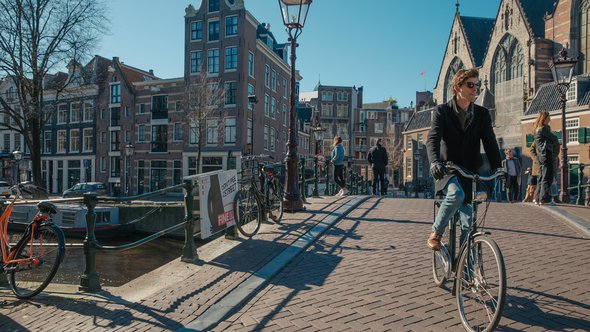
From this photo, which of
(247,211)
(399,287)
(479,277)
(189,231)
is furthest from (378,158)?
(479,277)

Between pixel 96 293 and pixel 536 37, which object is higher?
pixel 536 37

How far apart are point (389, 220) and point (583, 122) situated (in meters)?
26.1

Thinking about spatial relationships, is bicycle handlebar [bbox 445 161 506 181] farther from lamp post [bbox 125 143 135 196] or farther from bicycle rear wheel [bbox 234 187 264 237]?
lamp post [bbox 125 143 135 196]

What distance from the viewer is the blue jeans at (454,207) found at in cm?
329

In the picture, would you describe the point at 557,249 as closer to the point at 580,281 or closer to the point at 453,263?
the point at 580,281

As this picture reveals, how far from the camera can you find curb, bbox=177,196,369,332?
3322 mm

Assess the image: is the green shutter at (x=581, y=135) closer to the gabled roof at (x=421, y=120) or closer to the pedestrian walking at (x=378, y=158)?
the pedestrian walking at (x=378, y=158)

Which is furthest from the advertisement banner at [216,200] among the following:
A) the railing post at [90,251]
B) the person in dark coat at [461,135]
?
the person in dark coat at [461,135]

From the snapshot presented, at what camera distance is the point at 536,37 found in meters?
35.8

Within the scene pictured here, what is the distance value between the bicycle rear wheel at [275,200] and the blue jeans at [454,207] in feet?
13.1

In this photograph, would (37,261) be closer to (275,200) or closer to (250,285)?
(250,285)

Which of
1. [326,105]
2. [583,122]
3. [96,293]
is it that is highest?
[326,105]

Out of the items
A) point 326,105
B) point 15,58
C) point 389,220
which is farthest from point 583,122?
point 326,105

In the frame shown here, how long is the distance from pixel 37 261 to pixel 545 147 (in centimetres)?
923
